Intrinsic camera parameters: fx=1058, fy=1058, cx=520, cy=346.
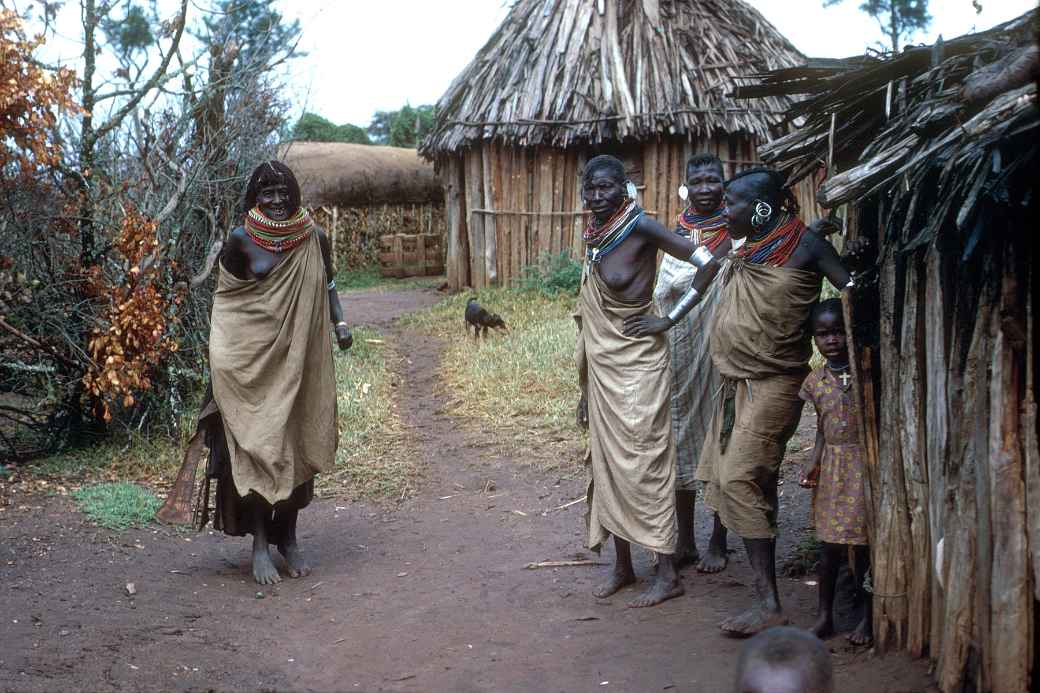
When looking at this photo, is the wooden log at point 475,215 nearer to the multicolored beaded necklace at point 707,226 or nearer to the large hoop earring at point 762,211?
the multicolored beaded necklace at point 707,226

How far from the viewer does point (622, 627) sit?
4.35m

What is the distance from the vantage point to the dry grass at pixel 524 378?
7.70 m

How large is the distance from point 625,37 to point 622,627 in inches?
425

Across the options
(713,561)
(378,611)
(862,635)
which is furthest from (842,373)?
(378,611)

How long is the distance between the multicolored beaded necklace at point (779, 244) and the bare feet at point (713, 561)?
1554 millimetres

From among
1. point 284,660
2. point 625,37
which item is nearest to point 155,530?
point 284,660

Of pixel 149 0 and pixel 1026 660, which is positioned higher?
pixel 149 0

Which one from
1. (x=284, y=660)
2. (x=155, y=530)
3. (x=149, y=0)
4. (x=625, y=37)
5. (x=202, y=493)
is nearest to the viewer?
(x=284, y=660)

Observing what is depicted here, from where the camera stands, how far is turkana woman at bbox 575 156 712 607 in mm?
4539

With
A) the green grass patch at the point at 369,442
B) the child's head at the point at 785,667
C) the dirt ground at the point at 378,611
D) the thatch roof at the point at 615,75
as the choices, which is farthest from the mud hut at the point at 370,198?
the child's head at the point at 785,667

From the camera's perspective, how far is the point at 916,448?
347 cm

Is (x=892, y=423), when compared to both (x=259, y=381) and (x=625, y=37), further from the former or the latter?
(x=625, y=37)

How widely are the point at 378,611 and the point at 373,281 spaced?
15.8 meters

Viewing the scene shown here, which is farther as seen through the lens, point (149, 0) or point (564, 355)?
point (564, 355)
